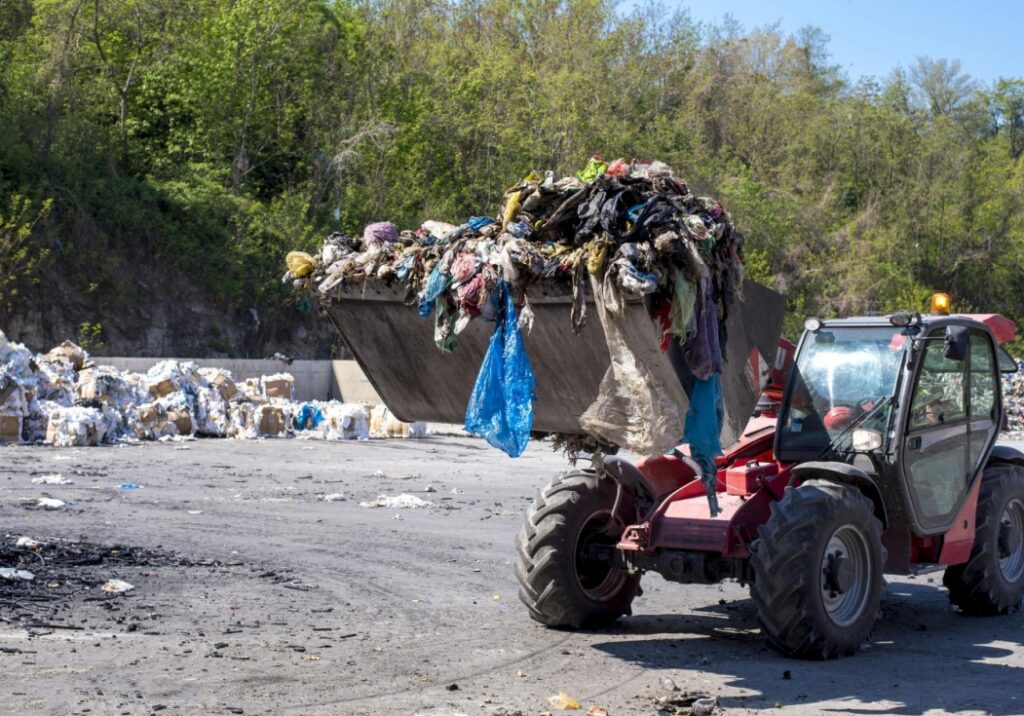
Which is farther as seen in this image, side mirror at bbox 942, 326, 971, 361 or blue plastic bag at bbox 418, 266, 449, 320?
side mirror at bbox 942, 326, 971, 361

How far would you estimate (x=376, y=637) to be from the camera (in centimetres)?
795

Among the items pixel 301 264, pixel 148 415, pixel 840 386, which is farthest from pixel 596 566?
pixel 148 415

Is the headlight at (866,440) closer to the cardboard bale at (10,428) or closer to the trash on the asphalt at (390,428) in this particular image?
the cardboard bale at (10,428)

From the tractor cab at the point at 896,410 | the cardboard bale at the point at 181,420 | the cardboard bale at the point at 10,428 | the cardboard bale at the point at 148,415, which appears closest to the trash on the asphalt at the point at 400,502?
the tractor cab at the point at 896,410

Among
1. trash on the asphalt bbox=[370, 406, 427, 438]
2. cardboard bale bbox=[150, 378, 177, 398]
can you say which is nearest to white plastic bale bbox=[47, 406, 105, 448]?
cardboard bale bbox=[150, 378, 177, 398]

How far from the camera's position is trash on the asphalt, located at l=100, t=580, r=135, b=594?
8.86 metres

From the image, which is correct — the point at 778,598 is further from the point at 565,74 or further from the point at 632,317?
the point at 565,74

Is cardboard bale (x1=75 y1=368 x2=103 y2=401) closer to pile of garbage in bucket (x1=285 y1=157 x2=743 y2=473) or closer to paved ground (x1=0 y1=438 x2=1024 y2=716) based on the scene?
paved ground (x1=0 y1=438 x2=1024 y2=716)

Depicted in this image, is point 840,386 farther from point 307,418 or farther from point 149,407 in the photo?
point 307,418

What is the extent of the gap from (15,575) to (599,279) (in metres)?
4.99

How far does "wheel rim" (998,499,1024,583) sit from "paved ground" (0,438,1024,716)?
38 centimetres

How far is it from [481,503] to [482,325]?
8257mm

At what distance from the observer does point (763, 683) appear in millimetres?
7023

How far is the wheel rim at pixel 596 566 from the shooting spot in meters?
8.37
